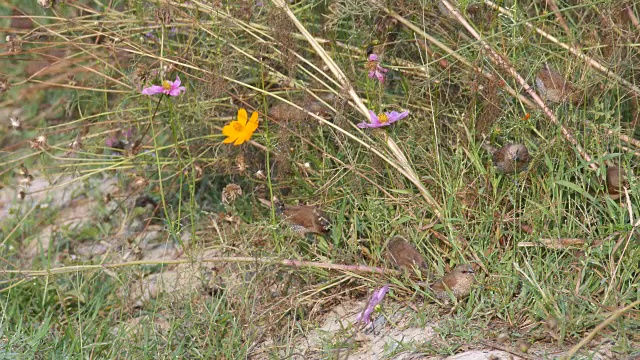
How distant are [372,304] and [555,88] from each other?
3.06ft

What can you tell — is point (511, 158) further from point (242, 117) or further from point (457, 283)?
point (242, 117)

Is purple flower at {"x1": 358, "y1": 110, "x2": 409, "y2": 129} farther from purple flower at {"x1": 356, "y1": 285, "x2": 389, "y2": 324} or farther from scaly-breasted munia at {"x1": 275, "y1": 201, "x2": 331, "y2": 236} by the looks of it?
purple flower at {"x1": 356, "y1": 285, "x2": 389, "y2": 324}

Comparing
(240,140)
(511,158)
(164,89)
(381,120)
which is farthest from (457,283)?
(164,89)

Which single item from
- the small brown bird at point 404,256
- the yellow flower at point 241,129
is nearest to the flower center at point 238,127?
the yellow flower at point 241,129

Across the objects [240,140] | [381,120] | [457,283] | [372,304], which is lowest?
[372,304]

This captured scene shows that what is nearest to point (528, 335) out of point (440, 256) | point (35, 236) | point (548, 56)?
point (440, 256)

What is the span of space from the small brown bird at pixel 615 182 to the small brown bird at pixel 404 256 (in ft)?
2.05

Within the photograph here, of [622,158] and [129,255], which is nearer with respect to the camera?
[622,158]

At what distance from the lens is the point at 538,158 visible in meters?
2.64

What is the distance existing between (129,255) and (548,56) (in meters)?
1.76

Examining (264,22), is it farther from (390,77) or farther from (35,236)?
(35,236)

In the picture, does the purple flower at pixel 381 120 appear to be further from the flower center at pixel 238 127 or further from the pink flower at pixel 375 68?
the flower center at pixel 238 127

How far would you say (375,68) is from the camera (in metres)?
2.82

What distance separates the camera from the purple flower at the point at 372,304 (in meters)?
2.49
